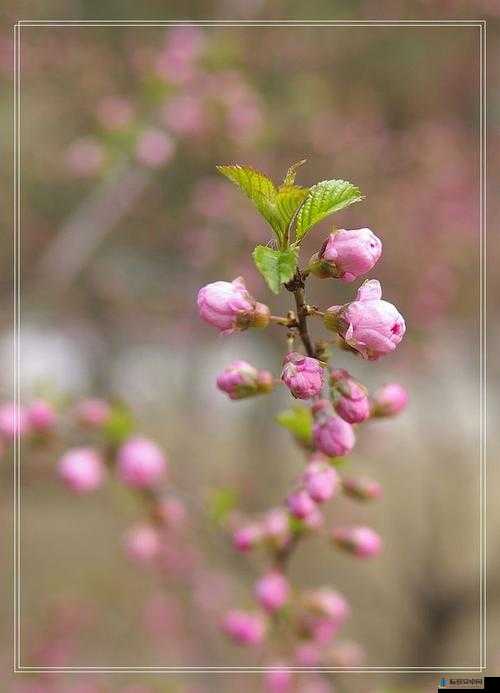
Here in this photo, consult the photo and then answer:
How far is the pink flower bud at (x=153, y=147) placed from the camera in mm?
1705

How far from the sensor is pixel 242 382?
25.0 inches

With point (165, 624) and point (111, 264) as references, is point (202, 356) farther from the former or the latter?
point (165, 624)

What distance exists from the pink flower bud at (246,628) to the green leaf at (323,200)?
0.71 metres

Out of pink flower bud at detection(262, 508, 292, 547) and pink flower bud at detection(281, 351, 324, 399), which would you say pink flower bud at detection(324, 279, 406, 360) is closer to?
pink flower bud at detection(281, 351, 324, 399)

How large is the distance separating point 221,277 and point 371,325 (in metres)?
1.85

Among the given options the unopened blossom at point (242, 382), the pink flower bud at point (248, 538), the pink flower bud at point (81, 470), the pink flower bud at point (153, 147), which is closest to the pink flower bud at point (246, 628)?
the pink flower bud at point (248, 538)

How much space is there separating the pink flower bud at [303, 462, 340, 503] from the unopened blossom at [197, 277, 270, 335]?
0.21 m

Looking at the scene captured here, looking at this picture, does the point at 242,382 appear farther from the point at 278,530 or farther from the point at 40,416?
the point at 40,416

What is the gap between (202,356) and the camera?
131 inches

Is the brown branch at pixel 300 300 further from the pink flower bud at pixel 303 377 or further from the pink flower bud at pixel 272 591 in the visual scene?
the pink flower bud at pixel 272 591

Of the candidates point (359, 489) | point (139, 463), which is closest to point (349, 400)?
point (359, 489)

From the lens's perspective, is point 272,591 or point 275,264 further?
point 272,591

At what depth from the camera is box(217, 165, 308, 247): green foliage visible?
500 millimetres

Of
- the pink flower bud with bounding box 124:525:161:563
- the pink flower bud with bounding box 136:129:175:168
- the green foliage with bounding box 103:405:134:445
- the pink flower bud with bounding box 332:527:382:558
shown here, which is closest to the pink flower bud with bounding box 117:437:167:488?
the green foliage with bounding box 103:405:134:445
